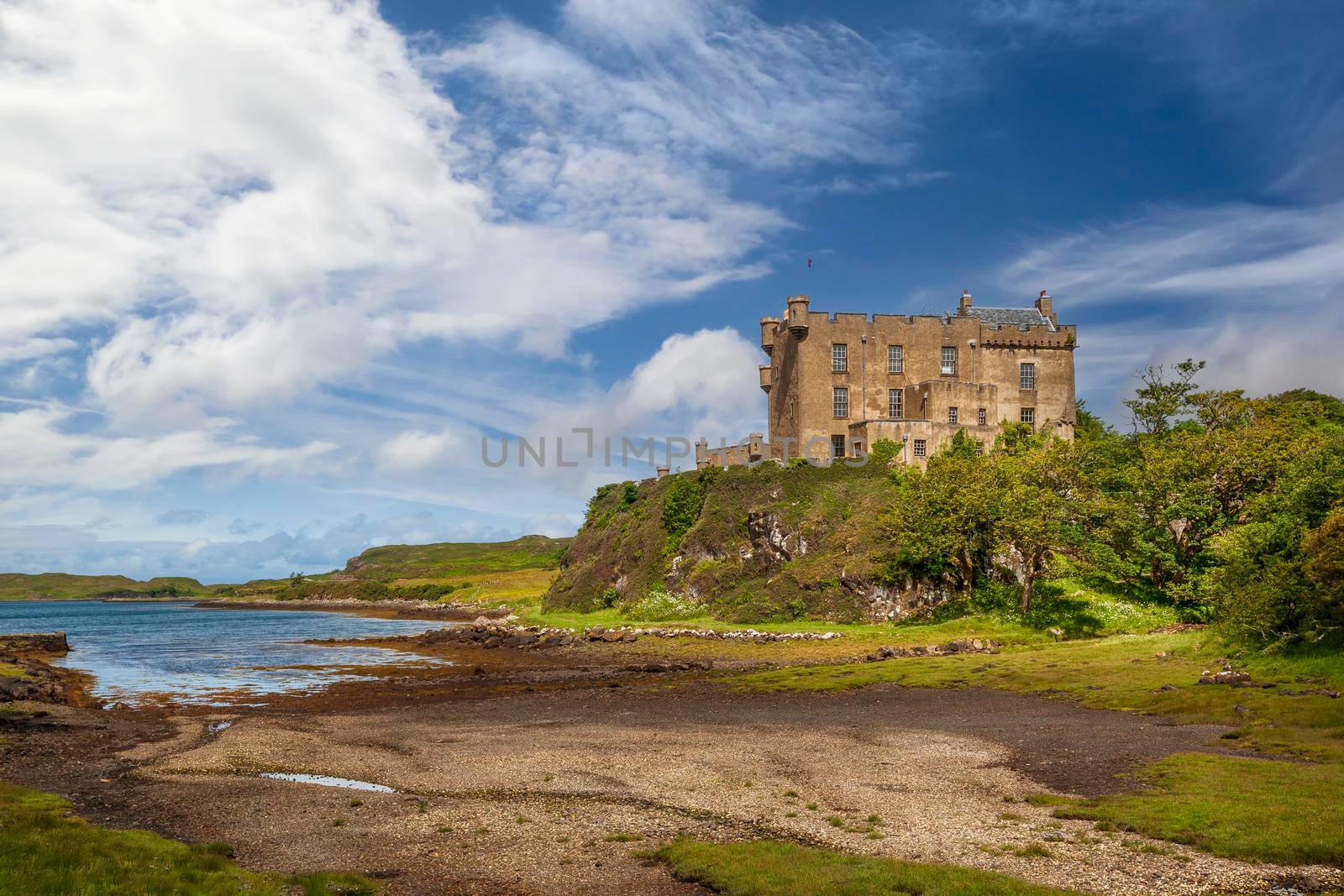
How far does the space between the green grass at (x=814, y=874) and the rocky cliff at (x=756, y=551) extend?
43911 mm

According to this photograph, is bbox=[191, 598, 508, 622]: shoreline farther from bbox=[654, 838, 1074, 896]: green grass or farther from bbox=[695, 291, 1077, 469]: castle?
bbox=[654, 838, 1074, 896]: green grass

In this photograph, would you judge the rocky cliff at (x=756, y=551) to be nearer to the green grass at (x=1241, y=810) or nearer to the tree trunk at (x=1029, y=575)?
the tree trunk at (x=1029, y=575)

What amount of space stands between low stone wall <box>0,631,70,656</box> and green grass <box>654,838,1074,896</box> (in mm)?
70195

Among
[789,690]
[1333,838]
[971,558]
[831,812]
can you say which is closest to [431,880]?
[831,812]

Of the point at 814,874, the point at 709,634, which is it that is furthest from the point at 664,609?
the point at 814,874

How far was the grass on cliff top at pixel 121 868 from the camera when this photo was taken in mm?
A: 13648

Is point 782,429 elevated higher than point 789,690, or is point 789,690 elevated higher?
point 782,429

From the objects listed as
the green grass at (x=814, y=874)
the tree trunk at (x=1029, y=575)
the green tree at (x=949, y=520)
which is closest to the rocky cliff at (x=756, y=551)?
the green tree at (x=949, y=520)

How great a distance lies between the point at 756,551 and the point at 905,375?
2088 centimetres

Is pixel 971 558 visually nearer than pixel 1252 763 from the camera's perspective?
No

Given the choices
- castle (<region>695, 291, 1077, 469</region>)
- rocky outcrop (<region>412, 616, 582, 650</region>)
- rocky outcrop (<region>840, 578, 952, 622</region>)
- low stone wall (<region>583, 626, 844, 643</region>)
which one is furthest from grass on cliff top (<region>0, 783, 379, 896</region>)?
castle (<region>695, 291, 1077, 469</region>)

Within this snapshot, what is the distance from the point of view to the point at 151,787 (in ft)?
74.7

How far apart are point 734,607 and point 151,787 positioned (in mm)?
45728

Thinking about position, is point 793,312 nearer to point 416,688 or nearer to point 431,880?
point 416,688
